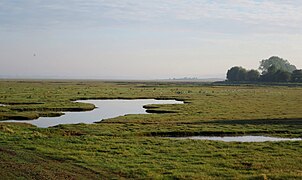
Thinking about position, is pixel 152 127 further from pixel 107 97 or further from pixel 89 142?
pixel 107 97

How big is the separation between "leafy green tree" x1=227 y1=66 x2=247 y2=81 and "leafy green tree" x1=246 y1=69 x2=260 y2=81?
407cm

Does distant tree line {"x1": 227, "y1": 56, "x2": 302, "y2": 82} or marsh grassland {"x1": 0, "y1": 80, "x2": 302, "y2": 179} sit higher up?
distant tree line {"x1": 227, "y1": 56, "x2": 302, "y2": 82}

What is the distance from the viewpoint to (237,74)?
185m

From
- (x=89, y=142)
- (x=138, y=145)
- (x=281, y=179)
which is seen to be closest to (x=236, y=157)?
(x=281, y=179)

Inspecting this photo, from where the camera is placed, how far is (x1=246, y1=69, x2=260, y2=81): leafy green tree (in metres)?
164

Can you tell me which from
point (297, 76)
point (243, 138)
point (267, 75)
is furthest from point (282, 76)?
point (243, 138)

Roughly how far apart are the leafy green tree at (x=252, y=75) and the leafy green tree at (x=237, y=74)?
4.07 metres

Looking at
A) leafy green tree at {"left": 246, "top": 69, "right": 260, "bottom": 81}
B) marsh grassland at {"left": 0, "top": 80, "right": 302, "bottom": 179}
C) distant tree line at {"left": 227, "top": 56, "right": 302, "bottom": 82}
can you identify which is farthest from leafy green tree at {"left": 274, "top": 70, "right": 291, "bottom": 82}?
marsh grassland at {"left": 0, "top": 80, "right": 302, "bottom": 179}

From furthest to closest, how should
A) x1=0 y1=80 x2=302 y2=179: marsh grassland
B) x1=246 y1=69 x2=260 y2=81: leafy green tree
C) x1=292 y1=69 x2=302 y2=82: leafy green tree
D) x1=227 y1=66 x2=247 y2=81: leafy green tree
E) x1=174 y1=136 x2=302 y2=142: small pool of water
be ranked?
x1=227 y1=66 x2=247 y2=81: leafy green tree, x1=246 y1=69 x2=260 y2=81: leafy green tree, x1=292 y1=69 x2=302 y2=82: leafy green tree, x1=174 y1=136 x2=302 y2=142: small pool of water, x1=0 y1=80 x2=302 y2=179: marsh grassland

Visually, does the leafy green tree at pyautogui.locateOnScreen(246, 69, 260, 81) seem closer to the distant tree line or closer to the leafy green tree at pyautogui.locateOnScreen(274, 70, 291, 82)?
the distant tree line

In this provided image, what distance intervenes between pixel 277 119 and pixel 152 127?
14602 millimetres

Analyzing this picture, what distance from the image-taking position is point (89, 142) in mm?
23859

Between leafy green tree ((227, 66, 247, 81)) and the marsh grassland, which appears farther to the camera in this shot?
leafy green tree ((227, 66, 247, 81))

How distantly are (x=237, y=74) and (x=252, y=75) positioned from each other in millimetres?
17290
